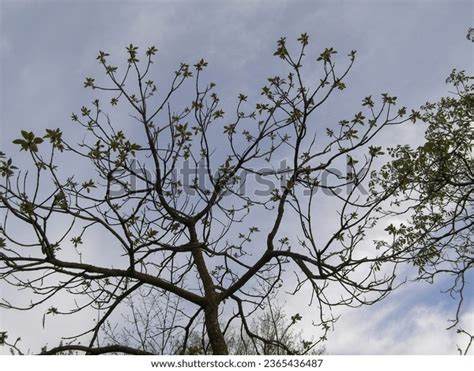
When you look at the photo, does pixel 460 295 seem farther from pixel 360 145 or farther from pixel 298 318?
pixel 360 145

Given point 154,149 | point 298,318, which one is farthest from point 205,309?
point 154,149

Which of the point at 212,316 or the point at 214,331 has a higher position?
the point at 212,316

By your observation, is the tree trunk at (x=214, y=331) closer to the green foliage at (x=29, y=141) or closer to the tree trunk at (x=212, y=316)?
the tree trunk at (x=212, y=316)

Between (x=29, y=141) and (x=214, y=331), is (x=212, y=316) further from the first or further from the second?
(x=29, y=141)

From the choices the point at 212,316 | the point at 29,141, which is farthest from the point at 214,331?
the point at 29,141

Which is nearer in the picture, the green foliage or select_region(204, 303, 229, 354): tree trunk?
the green foliage

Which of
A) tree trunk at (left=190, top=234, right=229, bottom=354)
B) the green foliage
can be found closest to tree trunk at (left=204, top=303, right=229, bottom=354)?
tree trunk at (left=190, top=234, right=229, bottom=354)

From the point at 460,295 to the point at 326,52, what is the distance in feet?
17.6

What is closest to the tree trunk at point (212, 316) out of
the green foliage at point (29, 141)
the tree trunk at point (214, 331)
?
the tree trunk at point (214, 331)

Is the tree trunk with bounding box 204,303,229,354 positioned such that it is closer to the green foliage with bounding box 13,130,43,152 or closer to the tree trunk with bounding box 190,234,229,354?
the tree trunk with bounding box 190,234,229,354

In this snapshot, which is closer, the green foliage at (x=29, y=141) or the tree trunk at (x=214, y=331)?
the green foliage at (x=29, y=141)

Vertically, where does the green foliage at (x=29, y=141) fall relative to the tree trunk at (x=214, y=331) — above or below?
above

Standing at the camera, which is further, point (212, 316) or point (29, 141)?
point (212, 316)

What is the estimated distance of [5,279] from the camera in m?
4.27
